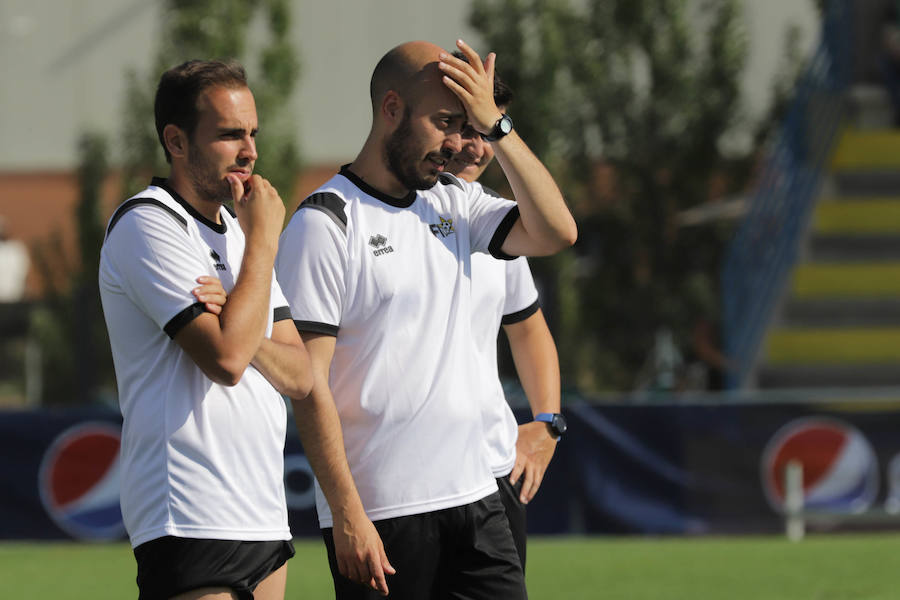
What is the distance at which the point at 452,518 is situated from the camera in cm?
398

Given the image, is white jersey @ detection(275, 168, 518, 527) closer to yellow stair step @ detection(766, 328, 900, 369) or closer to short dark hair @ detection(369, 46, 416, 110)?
short dark hair @ detection(369, 46, 416, 110)

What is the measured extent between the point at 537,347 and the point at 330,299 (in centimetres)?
133

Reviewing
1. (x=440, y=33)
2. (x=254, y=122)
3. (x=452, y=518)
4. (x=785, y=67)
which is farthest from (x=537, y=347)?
(x=440, y=33)

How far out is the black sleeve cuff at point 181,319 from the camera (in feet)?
11.0

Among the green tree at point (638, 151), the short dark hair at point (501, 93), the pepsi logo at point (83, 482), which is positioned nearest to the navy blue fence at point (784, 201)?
the green tree at point (638, 151)

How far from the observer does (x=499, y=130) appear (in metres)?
3.83

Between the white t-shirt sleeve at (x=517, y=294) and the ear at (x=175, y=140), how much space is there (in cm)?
163

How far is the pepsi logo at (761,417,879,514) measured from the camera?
1134 centimetres

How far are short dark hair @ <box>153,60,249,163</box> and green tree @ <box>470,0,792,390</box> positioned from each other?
18869 mm

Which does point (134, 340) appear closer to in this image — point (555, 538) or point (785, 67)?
point (555, 538)

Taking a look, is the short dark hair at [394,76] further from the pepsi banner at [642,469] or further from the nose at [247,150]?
Result: the pepsi banner at [642,469]

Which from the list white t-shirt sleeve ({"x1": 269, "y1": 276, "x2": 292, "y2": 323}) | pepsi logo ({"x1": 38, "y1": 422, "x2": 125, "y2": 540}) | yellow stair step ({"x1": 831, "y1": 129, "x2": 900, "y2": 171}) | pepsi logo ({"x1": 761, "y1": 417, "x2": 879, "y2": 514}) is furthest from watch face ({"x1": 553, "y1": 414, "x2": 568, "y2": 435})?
yellow stair step ({"x1": 831, "y1": 129, "x2": 900, "y2": 171})

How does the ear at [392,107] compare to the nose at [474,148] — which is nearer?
the ear at [392,107]

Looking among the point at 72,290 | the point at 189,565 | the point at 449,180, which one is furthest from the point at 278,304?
the point at 72,290
